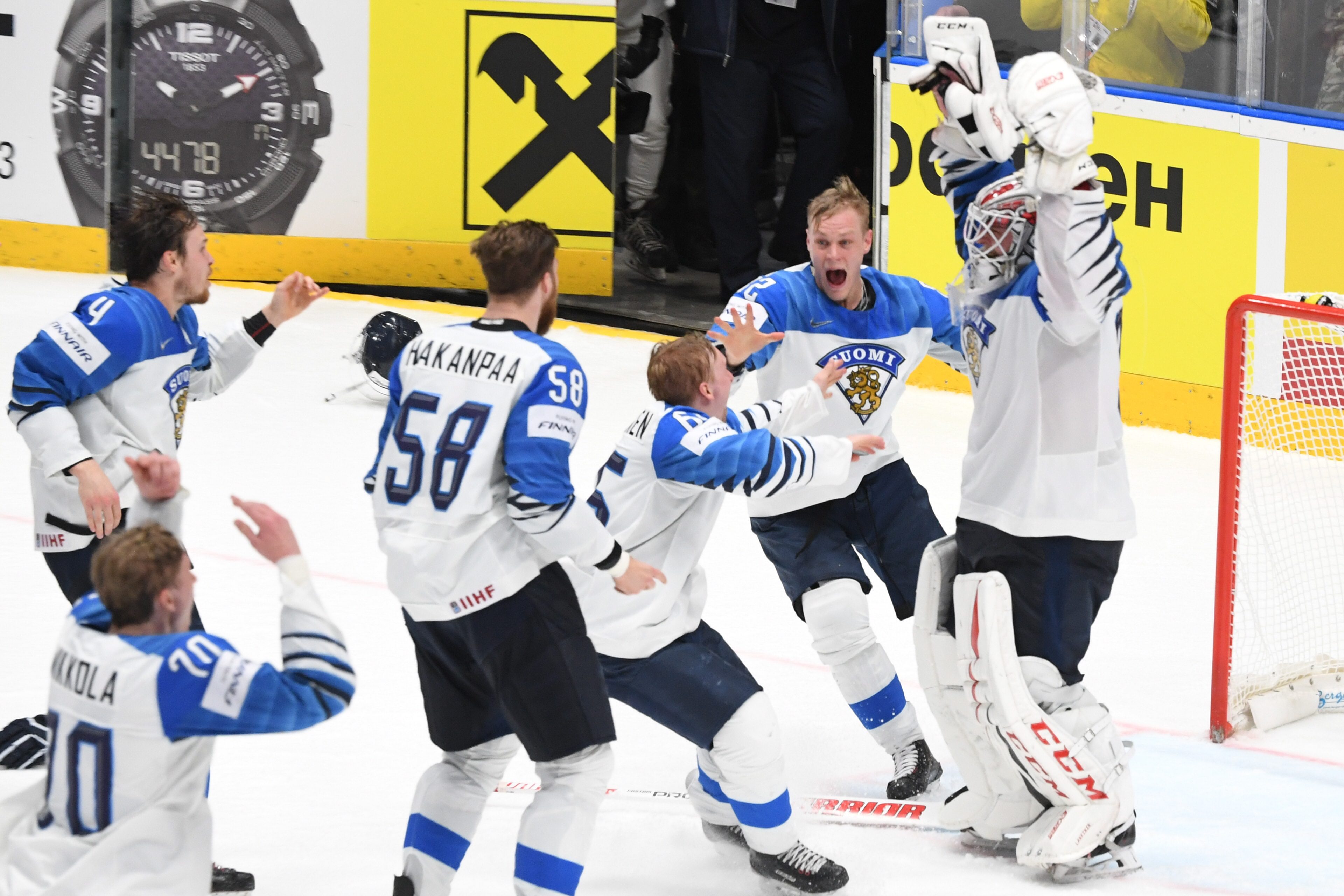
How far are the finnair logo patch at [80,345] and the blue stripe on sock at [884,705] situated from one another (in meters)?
1.98

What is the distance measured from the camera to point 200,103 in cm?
914

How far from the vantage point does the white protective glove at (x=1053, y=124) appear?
338 centimetres

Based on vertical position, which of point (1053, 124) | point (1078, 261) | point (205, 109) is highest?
point (205, 109)

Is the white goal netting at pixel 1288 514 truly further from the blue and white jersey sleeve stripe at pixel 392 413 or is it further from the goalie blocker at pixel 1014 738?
the blue and white jersey sleeve stripe at pixel 392 413

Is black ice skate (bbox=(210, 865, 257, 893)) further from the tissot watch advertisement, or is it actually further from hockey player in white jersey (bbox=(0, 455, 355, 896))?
the tissot watch advertisement

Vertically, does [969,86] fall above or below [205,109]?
below

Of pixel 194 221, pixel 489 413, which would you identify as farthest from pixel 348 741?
pixel 489 413

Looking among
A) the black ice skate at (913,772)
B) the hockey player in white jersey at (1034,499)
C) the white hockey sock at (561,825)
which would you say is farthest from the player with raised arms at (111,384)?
the black ice skate at (913,772)

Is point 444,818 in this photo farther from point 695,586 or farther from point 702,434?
point 702,434

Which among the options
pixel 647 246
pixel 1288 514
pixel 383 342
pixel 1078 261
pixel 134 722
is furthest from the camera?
pixel 647 246

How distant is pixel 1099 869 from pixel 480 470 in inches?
65.7

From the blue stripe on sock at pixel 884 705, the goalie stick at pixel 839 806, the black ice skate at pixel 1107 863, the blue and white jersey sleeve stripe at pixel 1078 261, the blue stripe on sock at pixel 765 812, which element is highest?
the blue and white jersey sleeve stripe at pixel 1078 261

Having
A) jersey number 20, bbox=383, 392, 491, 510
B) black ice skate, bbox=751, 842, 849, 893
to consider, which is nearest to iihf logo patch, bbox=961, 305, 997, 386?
black ice skate, bbox=751, 842, 849, 893

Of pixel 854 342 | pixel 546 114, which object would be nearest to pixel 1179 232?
pixel 546 114
